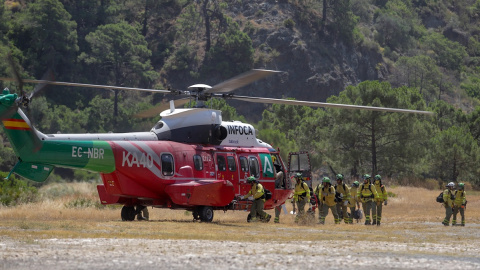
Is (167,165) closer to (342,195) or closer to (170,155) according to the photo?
(170,155)

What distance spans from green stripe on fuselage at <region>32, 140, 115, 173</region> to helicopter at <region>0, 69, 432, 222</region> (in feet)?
0.09

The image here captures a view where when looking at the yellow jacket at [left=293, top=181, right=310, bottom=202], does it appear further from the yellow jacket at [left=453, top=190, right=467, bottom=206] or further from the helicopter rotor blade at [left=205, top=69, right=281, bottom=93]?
the yellow jacket at [left=453, top=190, right=467, bottom=206]

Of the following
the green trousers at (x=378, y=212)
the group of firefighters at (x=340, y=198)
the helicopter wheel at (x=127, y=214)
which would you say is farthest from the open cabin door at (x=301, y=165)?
the helicopter wheel at (x=127, y=214)

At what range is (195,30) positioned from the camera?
120m

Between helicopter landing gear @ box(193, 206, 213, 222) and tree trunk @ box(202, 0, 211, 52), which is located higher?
tree trunk @ box(202, 0, 211, 52)

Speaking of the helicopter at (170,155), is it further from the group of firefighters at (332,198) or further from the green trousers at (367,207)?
the green trousers at (367,207)

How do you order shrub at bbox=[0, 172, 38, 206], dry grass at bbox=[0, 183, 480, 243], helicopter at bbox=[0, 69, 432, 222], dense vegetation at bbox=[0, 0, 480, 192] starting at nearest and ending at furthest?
dry grass at bbox=[0, 183, 480, 243]
helicopter at bbox=[0, 69, 432, 222]
shrub at bbox=[0, 172, 38, 206]
dense vegetation at bbox=[0, 0, 480, 192]

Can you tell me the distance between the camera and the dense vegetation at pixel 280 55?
62781 millimetres

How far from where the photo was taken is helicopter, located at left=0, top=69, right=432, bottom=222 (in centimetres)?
2145

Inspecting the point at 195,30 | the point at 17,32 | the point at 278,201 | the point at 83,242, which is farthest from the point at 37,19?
the point at 83,242

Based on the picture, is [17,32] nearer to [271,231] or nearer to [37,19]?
[37,19]

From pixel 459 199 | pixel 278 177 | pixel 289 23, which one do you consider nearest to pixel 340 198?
pixel 278 177

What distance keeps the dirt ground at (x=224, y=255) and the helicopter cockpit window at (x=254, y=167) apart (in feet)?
29.9

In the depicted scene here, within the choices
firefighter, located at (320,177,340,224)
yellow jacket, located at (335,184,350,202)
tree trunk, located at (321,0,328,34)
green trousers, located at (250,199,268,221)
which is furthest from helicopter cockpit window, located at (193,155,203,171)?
tree trunk, located at (321,0,328,34)
